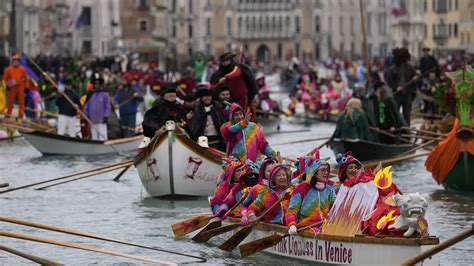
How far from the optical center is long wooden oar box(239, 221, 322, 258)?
1944 cm

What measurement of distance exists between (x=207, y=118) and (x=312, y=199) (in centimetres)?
698

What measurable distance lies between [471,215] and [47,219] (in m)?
5.49

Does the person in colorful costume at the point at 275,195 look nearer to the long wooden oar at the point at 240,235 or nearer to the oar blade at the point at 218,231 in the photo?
the long wooden oar at the point at 240,235

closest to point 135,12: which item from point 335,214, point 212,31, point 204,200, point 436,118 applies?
point 212,31

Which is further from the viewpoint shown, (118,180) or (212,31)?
(212,31)

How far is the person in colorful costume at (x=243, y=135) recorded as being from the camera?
2434 cm

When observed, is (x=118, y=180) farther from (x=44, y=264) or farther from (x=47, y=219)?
(x=44, y=264)

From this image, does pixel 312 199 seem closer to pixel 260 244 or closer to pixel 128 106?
pixel 260 244

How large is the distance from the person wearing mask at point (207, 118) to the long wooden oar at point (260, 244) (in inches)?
262

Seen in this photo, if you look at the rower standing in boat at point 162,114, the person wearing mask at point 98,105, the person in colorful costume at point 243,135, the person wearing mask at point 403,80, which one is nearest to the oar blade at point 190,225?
the person in colorful costume at point 243,135

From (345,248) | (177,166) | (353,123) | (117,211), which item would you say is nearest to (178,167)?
(177,166)

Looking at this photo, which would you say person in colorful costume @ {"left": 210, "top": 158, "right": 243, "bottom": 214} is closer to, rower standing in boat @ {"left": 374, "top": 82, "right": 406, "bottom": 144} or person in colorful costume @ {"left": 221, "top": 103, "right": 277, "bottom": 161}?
person in colorful costume @ {"left": 221, "top": 103, "right": 277, "bottom": 161}

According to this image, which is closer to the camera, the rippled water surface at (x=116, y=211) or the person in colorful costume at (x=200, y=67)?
the rippled water surface at (x=116, y=211)

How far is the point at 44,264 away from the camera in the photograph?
17.5m
